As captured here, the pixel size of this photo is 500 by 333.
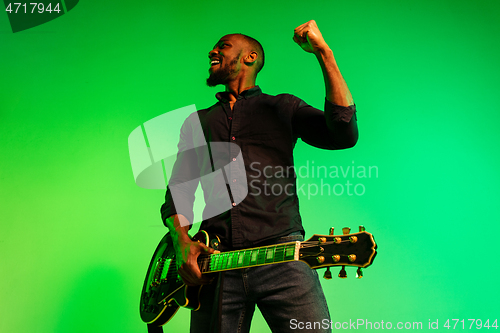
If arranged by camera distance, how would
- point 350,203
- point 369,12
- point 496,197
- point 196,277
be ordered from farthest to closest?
point 369,12, point 350,203, point 496,197, point 196,277

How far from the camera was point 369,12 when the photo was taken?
2498 millimetres

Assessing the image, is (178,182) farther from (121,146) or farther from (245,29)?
(245,29)

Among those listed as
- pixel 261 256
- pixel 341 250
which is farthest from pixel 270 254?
pixel 341 250

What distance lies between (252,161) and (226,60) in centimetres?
51

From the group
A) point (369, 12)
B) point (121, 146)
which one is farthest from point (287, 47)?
point (121, 146)

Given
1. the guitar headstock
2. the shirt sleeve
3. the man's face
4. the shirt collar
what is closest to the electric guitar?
the guitar headstock

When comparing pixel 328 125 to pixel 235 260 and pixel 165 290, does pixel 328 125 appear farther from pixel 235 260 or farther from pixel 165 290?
pixel 165 290

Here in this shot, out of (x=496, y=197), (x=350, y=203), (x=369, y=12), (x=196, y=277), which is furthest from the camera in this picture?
(x=369, y=12)

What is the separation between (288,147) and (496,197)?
1.36 m

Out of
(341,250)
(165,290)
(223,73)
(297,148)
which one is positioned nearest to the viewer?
(341,250)

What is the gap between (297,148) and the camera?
242cm

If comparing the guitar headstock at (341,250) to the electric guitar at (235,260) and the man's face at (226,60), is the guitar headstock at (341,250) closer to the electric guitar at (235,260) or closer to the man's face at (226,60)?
the electric guitar at (235,260)

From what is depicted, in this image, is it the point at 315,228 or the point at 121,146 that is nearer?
the point at 315,228

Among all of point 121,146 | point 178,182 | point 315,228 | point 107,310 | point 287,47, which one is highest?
point 287,47
